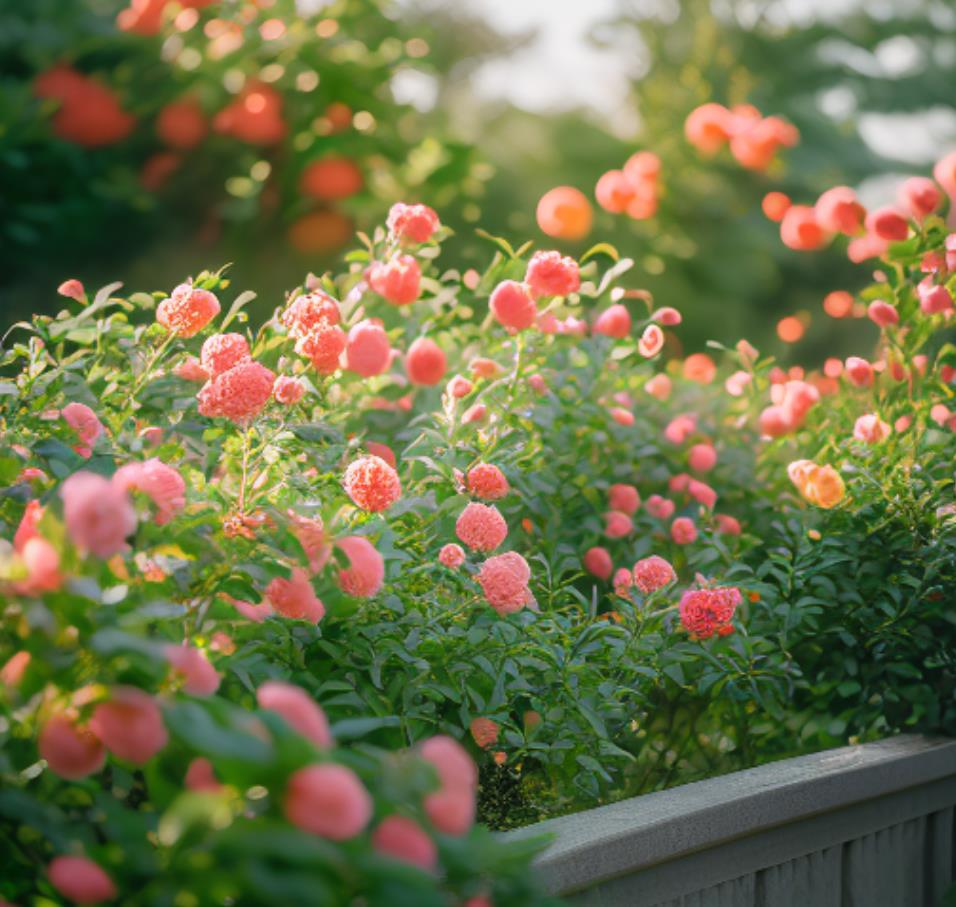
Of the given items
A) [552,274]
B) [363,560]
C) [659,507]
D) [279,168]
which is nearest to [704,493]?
[659,507]

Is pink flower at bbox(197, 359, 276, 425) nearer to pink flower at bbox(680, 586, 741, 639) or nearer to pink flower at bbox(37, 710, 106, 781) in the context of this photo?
pink flower at bbox(37, 710, 106, 781)

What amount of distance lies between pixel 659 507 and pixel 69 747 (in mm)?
1792

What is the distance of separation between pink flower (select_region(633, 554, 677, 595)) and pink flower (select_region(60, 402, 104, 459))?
94 centimetres

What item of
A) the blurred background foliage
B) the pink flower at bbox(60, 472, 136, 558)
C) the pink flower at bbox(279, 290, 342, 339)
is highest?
the pink flower at bbox(60, 472, 136, 558)

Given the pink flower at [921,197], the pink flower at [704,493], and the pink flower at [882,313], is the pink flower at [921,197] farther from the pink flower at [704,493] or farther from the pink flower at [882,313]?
the pink flower at [704,493]

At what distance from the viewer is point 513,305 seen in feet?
7.27

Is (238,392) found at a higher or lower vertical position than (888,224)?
higher

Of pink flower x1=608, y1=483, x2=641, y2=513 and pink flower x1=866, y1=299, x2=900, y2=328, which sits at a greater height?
pink flower x1=866, y1=299, x2=900, y2=328

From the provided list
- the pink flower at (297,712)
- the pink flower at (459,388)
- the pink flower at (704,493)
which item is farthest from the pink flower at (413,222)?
the pink flower at (297,712)

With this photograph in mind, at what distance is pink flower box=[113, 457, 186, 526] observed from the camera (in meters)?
1.25

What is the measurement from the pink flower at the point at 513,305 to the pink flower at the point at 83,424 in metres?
0.82

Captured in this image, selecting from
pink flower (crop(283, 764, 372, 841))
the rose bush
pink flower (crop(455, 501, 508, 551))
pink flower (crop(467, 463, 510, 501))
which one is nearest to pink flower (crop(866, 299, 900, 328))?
the rose bush

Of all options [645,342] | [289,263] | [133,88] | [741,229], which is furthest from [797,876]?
[741,229]

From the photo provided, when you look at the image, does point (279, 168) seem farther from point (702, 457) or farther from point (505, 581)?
point (505, 581)
